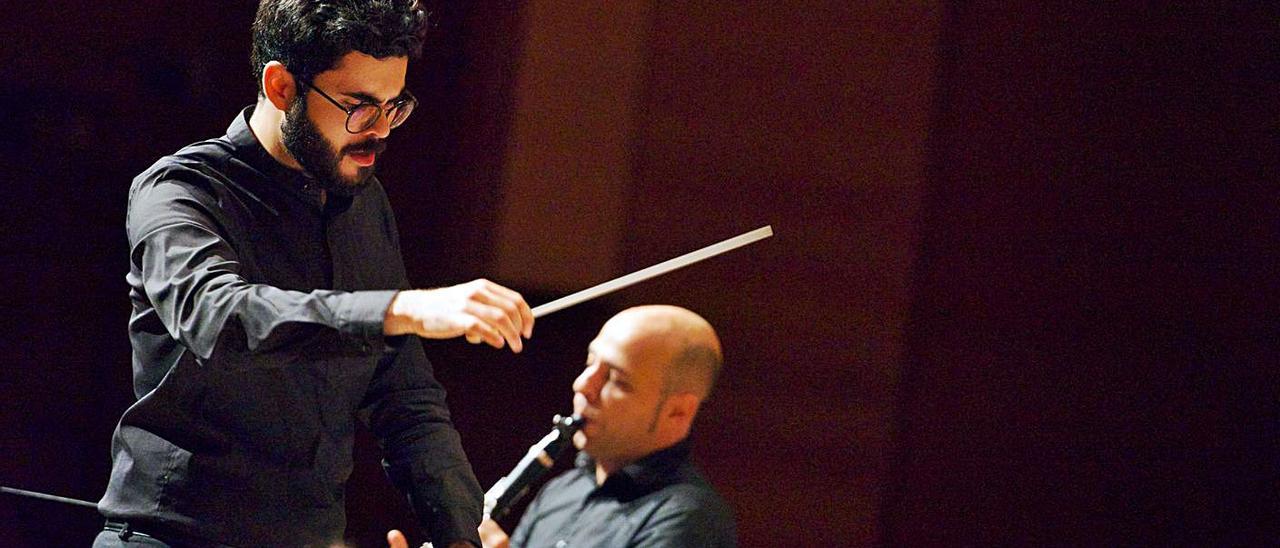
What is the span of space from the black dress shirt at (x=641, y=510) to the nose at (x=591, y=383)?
148mm

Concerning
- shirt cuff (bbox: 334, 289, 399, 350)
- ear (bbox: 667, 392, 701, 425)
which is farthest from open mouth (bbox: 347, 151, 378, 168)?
ear (bbox: 667, 392, 701, 425)

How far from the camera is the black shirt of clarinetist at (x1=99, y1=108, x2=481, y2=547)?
1.46 meters

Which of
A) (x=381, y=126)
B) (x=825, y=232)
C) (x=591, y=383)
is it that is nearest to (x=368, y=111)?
(x=381, y=126)

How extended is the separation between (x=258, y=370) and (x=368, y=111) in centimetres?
41

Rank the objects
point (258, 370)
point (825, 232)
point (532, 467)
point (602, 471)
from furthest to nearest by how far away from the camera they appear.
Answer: point (825, 232) < point (602, 471) < point (532, 467) < point (258, 370)

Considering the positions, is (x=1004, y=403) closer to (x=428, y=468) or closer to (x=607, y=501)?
(x=607, y=501)

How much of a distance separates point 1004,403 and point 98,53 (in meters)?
2.12

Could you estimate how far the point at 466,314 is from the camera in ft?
4.50

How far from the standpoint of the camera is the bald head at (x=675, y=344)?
93.7 inches

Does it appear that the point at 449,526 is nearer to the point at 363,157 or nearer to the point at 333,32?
the point at 363,157

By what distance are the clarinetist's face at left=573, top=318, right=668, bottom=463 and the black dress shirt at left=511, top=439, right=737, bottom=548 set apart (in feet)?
0.14

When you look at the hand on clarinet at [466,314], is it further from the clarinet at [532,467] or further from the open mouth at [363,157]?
the clarinet at [532,467]

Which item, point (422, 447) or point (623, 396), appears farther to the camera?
point (623, 396)

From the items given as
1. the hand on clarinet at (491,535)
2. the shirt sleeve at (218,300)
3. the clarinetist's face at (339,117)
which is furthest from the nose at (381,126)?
the hand on clarinet at (491,535)
